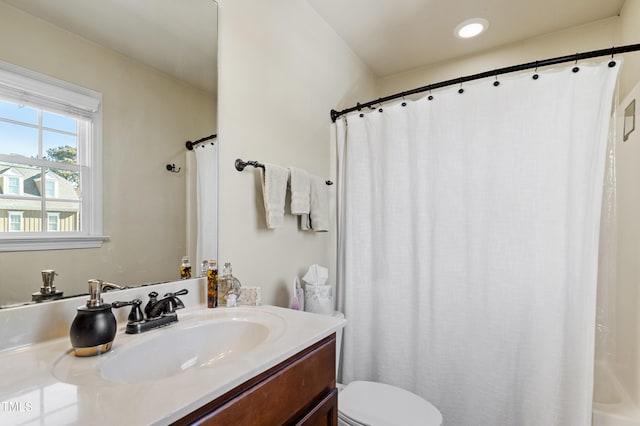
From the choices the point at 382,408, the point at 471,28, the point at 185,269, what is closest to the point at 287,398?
the point at 185,269

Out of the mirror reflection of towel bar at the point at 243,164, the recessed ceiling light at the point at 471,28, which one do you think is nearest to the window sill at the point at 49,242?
the mirror reflection of towel bar at the point at 243,164

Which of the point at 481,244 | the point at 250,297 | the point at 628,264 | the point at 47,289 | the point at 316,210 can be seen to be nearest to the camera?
the point at 47,289

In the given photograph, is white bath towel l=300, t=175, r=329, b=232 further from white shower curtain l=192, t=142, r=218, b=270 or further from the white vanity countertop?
the white vanity countertop

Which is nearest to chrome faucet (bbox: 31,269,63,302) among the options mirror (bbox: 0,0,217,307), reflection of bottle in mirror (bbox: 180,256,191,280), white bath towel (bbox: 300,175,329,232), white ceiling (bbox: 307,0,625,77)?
mirror (bbox: 0,0,217,307)

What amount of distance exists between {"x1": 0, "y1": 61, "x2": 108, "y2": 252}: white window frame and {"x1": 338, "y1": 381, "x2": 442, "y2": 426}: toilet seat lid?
3.91ft

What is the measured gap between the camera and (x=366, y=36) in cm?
222

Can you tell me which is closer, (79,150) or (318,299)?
(79,150)

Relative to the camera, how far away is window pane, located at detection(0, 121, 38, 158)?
2.54ft

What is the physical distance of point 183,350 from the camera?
3.15 feet

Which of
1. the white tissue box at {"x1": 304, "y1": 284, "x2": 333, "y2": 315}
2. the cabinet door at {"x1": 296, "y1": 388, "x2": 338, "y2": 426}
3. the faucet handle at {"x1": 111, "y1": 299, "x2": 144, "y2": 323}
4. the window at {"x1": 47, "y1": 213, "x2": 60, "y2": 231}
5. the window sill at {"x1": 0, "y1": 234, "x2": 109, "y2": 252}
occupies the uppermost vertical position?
the window at {"x1": 47, "y1": 213, "x2": 60, "y2": 231}

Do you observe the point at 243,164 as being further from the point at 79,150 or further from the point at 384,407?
the point at 384,407

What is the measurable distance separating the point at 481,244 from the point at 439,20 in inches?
59.2

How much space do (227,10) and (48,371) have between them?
1.41 metres

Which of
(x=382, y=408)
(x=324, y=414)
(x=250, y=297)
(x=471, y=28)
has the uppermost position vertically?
(x=471, y=28)
